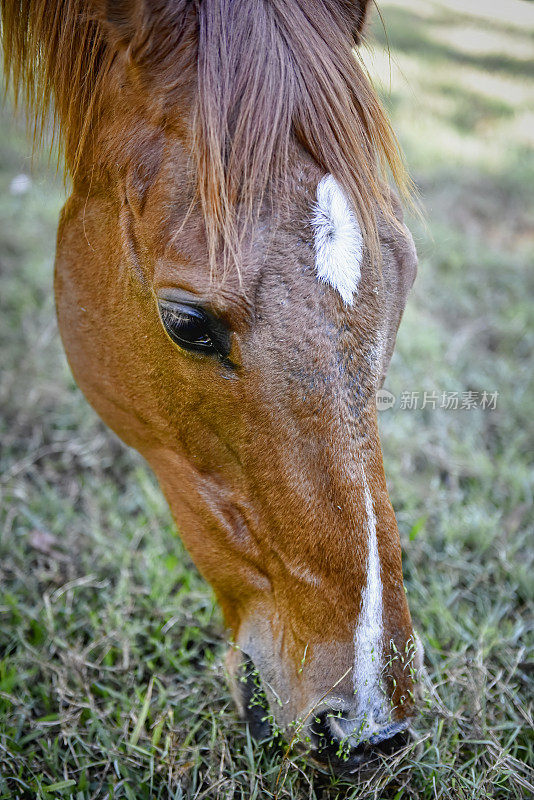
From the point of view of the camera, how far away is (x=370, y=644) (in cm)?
117

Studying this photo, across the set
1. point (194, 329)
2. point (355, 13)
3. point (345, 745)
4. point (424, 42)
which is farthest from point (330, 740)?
point (424, 42)

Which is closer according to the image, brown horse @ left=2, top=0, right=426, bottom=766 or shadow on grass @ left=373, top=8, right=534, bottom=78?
brown horse @ left=2, top=0, right=426, bottom=766

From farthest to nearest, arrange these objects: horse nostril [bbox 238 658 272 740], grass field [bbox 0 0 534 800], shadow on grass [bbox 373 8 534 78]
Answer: shadow on grass [bbox 373 8 534 78] < grass field [bbox 0 0 534 800] < horse nostril [bbox 238 658 272 740]

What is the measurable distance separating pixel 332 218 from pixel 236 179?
20 centimetres

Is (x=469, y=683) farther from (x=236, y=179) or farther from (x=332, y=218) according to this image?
(x=236, y=179)

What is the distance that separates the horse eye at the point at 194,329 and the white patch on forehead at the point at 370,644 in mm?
385

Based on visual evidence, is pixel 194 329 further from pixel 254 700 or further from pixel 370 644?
pixel 254 700

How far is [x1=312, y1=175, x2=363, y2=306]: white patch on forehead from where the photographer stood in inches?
45.1

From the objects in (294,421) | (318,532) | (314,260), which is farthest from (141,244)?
(318,532)

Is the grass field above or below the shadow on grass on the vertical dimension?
below

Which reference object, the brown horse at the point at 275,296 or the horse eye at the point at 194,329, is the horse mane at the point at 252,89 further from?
the horse eye at the point at 194,329

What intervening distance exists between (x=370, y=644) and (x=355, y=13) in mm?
1432

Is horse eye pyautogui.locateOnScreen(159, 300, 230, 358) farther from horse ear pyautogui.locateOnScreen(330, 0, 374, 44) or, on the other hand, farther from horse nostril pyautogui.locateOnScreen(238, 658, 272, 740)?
horse ear pyautogui.locateOnScreen(330, 0, 374, 44)

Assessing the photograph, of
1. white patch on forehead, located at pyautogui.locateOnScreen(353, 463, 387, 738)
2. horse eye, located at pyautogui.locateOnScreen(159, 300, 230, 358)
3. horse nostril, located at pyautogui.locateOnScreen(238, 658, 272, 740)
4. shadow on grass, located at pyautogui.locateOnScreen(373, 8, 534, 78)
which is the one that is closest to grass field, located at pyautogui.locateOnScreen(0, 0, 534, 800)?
horse nostril, located at pyautogui.locateOnScreen(238, 658, 272, 740)
